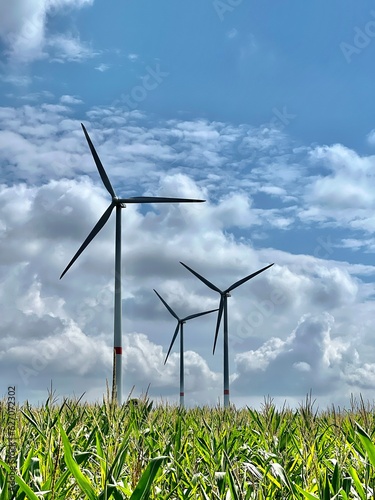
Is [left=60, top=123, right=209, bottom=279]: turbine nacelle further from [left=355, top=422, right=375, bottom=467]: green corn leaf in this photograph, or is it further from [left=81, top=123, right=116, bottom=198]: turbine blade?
[left=355, top=422, right=375, bottom=467]: green corn leaf

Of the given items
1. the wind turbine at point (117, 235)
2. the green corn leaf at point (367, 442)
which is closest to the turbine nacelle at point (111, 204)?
the wind turbine at point (117, 235)

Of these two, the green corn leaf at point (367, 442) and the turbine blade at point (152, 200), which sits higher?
the turbine blade at point (152, 200)

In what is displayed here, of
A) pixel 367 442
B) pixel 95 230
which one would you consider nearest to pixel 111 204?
pixel 95 230

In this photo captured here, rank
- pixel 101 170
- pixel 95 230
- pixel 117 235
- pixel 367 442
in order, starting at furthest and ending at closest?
pixel 101 170 → pixel 95 230 → pixel 117 235 → pixel 367 442

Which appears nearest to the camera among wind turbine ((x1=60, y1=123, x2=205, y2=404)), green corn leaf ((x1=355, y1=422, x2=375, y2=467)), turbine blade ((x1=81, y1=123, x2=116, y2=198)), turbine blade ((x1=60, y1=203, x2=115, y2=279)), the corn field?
the corn field

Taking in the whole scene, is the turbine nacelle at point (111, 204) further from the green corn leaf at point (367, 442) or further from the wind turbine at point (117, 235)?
the green corn leaf at point (367, 442)

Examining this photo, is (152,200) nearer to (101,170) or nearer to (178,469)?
(101,170)

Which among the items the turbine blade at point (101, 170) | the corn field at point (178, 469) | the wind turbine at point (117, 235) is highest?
the turbine blade at point (101, 170)

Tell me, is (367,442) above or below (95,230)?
below

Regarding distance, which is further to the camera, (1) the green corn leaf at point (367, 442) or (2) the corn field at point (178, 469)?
(1) the green corn leaf at point (367, 442)

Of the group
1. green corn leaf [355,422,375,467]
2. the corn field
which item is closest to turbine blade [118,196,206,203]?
the corn field

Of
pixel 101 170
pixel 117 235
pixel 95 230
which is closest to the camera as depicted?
pixel 117 235

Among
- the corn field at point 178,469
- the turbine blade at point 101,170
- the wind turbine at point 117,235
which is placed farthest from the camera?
the turbine blade at point 101,170

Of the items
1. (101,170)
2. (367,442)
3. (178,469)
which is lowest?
(178,469)
